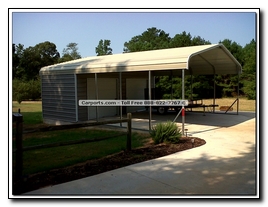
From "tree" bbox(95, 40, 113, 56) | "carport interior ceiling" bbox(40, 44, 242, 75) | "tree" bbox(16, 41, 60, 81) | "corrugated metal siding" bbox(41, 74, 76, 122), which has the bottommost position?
"corrugated metal siding" bbox(41, 74, 76, 122)

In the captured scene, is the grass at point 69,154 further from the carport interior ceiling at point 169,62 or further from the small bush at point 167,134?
the carport interior ceiling at point 169,62

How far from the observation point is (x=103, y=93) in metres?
14.5

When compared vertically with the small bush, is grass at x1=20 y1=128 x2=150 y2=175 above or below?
below

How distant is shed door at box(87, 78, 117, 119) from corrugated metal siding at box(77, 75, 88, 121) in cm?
26

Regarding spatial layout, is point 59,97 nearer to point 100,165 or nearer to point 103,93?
point 103,93

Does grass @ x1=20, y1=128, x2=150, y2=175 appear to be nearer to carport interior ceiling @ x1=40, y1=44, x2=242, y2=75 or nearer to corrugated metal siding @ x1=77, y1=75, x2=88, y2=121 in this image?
carport interior ceiling @ x1=40, y1=44, x2=242, y2=75

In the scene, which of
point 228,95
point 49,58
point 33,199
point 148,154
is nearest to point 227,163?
point 148,154

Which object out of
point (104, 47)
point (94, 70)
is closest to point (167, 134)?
point (94, 70)

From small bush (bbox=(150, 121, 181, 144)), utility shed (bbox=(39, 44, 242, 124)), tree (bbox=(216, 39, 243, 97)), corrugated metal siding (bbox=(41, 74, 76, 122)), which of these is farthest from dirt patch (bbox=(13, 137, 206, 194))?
tree (bbox=(216, 39, 243, 97))

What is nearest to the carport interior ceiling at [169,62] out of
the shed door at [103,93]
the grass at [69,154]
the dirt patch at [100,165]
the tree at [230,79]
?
the shed door at [103,93]

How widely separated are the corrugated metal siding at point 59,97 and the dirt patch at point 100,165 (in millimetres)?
6013

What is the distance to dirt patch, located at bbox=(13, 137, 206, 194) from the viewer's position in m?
4.79

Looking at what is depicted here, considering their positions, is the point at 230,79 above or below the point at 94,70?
above

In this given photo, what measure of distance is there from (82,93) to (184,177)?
8683 millimetres
